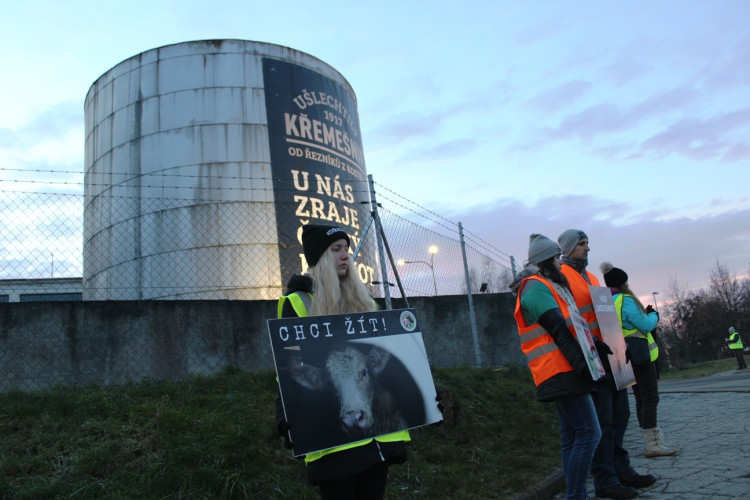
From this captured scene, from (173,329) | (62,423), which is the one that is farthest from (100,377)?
(62,423)

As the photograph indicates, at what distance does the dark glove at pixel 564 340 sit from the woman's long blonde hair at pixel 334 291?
4.21ft

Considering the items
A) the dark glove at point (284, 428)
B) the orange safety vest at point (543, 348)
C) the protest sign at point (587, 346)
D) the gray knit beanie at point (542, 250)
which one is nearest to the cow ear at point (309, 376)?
the dark glove at point (284, 428)

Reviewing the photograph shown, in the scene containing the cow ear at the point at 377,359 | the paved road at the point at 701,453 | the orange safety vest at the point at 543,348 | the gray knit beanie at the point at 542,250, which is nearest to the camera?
the cow ear at the point at 377,359

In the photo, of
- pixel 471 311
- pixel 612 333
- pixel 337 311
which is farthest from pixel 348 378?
pixel 471 311

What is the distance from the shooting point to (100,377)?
6.37m

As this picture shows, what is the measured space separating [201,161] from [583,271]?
27.6 feet

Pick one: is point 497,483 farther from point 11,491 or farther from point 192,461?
point 11,491

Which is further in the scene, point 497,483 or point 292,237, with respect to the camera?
point 292,237

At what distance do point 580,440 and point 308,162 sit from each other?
8.75 m

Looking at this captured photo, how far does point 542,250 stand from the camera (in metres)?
3.96

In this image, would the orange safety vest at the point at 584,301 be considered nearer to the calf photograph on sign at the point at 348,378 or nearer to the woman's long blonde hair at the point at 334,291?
the calf photograph on sign at the point at 348,378

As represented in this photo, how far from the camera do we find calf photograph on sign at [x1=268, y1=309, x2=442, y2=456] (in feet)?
8.02

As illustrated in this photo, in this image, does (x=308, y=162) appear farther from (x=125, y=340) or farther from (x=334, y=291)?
(x=334, y=291)

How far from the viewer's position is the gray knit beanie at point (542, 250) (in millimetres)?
3947
